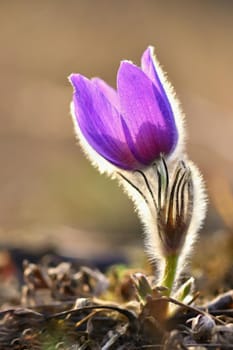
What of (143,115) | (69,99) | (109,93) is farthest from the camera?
(69,99)

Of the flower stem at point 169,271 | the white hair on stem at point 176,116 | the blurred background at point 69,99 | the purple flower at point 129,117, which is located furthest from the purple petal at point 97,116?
the blurred background at point 69,99

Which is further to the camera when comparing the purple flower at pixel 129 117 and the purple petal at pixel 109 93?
the purple petal at pixel 109 93

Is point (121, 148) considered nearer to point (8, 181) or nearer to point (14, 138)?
point (8, 181)

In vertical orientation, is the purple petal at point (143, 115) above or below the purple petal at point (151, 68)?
below

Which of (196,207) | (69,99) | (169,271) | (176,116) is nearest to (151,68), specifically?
(176,116)

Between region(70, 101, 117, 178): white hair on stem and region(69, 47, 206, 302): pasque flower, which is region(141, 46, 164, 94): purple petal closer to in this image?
region(69, 47, 206, 302): pasque flower

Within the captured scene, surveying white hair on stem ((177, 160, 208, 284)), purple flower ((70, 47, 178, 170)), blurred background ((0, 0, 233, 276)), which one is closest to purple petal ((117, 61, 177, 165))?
purple flower ((70, 47, 178, 170))

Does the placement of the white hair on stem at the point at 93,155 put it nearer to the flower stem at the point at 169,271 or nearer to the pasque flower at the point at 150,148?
the pasque flower at the point at 150,148

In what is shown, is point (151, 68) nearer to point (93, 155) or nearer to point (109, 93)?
point (109, 93)
